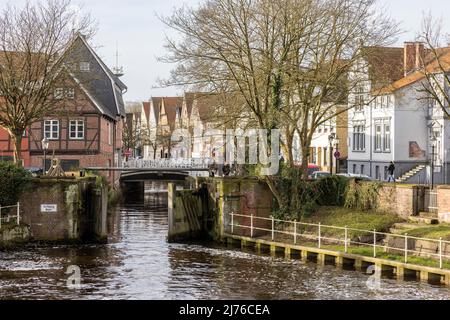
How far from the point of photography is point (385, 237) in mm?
37125

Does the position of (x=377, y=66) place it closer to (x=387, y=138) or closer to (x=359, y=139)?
(x=387, y=138)

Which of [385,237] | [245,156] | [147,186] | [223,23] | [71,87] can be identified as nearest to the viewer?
[385,237]

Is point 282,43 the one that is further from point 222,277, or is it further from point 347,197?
point 222,277

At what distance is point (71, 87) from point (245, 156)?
1270 centimetres

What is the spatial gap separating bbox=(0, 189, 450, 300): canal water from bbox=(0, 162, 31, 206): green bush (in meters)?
3.05

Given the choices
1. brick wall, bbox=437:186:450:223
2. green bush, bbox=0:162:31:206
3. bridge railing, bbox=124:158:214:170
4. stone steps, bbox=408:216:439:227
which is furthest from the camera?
bridge railing, bbox=124:158:214:170

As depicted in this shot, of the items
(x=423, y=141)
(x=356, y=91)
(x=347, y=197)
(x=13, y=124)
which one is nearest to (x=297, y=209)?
(x=347, y=197)

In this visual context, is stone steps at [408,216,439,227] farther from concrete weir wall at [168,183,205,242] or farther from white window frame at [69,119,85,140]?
white window frame at [69,119,85,140]

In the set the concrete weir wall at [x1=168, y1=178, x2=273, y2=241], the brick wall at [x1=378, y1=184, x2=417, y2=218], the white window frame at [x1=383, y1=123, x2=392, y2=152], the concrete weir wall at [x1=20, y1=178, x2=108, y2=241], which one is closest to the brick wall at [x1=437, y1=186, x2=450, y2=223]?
the brick wall at [x1=378, y1=184, x2=417, y2=218]

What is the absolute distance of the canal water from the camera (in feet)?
92.9

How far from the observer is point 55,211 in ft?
139

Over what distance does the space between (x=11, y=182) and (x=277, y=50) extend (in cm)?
1408

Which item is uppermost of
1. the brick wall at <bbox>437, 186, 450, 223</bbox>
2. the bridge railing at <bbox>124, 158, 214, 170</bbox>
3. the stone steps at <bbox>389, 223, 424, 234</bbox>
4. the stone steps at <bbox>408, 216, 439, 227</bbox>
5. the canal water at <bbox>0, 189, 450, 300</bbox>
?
the bridge railing at <bbox>124, 158, 214, 170</bbox>
